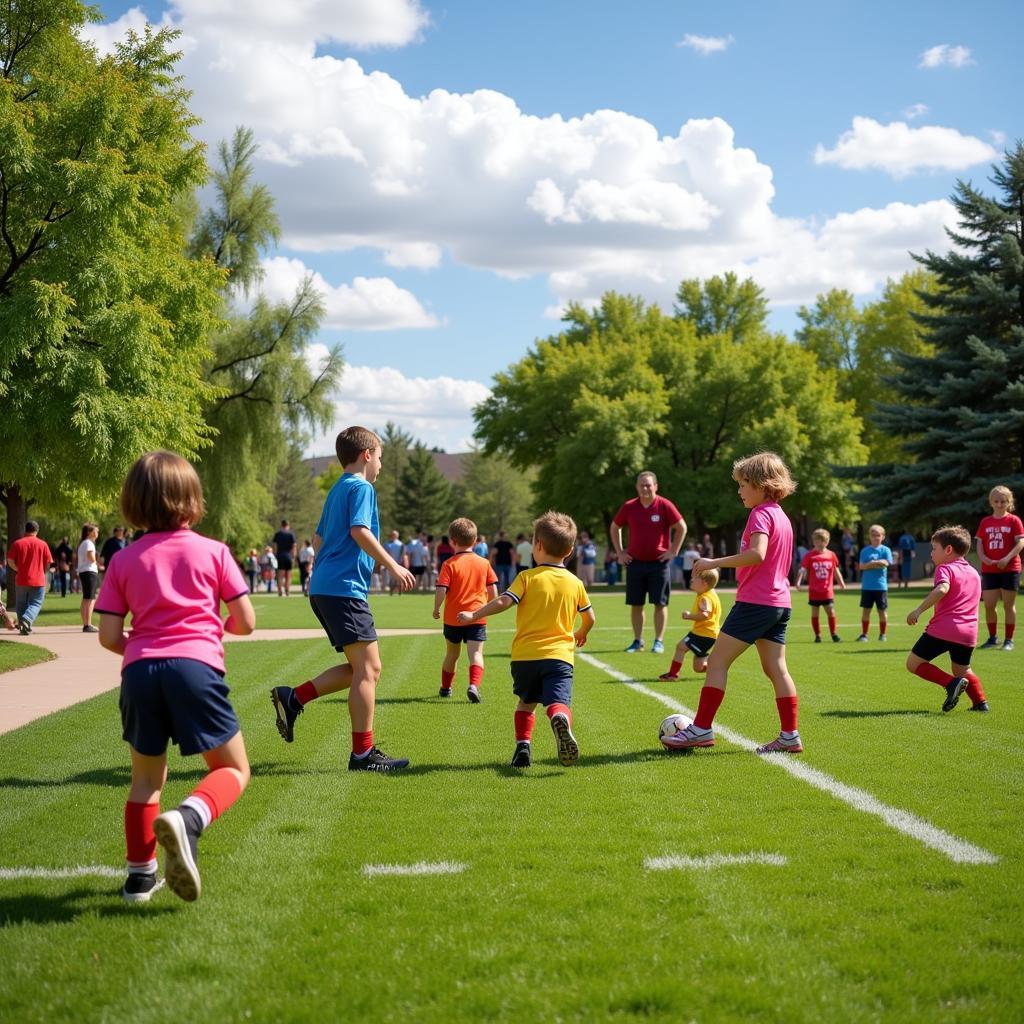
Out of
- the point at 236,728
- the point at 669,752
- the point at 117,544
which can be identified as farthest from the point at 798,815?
the point at 117,544

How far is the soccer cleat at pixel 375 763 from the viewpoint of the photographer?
22.7 feet

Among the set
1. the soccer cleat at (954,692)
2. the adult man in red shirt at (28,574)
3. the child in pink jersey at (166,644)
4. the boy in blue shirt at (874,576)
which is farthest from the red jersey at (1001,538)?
the adult man in red shirt at (28,574)

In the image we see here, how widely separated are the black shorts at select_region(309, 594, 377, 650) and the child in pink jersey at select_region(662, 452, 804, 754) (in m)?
2.18

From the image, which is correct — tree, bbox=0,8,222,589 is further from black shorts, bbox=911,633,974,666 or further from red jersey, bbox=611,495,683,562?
black shorts, bbox=911,633,974,666

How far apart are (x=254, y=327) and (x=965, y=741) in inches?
1233

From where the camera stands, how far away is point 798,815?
18.3 feet

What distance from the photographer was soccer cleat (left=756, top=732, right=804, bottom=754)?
288 inches

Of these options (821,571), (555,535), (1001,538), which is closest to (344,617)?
(555,535)

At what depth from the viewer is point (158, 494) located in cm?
429

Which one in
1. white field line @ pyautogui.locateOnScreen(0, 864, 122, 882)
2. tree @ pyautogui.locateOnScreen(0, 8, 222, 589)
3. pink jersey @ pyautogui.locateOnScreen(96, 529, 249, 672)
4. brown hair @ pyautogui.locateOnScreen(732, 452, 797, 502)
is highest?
tree @ pyautogui.locateOnScreen(0, 8, 222, 589)

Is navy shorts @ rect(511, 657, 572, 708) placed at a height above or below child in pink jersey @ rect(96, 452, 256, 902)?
below

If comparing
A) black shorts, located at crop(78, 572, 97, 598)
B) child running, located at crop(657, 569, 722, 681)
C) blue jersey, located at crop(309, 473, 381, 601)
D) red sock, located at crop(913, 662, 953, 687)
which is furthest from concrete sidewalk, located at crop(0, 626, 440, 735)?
red sock, located at crop(913, 662, 953, 687)

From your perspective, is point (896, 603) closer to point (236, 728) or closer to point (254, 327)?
point (254, 327)

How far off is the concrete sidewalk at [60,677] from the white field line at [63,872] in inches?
177
